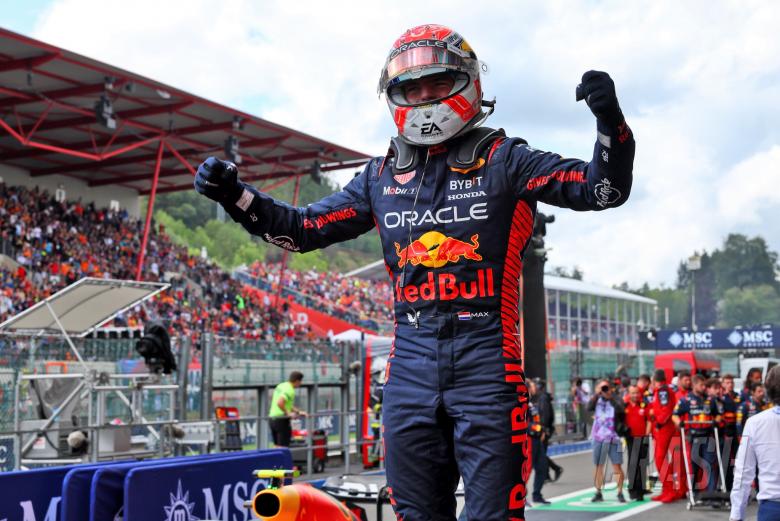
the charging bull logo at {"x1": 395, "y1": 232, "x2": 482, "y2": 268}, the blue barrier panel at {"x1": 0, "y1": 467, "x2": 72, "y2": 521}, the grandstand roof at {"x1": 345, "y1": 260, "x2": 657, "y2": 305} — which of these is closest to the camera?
the charging bull logo at {"x1": 395, "y1": 232, "x2": 482, "y2": 268}

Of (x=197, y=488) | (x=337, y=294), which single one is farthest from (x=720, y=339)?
(x=197, y=488)

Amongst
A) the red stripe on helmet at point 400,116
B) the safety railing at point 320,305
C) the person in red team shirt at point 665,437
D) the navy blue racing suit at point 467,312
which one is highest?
the safety railing at point 320,305

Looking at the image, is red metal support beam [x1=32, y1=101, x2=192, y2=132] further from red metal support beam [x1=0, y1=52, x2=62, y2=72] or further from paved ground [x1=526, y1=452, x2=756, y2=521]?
paved ground [x1=526, y1=452, x2=756, y2=521]

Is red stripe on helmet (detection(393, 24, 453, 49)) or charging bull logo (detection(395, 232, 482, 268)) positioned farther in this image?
red stripe on helmet (detection(393, 24, 453, 49))

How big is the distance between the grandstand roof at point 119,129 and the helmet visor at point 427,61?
18327 millimetres

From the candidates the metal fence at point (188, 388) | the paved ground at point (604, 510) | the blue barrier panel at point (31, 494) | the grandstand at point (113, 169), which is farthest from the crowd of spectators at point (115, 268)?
the blue barrier panel at point (31, 494)

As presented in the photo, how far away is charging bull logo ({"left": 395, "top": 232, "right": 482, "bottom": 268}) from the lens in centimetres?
317

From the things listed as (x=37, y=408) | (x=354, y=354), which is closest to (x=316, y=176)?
(x=354, y=354)

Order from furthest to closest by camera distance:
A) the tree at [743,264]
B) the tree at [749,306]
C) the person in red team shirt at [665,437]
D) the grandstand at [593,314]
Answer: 1. the tree at [743,264]
2. the tree at [749,306]
3. the grandstand at [593,314]
4. the person in red team shirt at [665,437]

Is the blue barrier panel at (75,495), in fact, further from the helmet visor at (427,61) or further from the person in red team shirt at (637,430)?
the person in red team shirt at (637,430)

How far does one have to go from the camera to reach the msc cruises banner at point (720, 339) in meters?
45.4

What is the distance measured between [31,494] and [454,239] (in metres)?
2.71

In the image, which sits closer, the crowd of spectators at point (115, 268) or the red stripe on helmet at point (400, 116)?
the red stripe on helmet at point (400, 116)

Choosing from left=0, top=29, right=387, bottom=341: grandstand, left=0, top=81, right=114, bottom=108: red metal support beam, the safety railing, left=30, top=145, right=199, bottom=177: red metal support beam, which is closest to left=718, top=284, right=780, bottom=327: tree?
the safety railing
